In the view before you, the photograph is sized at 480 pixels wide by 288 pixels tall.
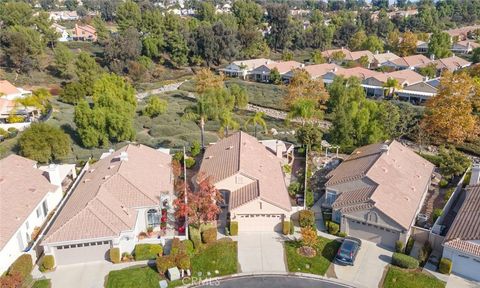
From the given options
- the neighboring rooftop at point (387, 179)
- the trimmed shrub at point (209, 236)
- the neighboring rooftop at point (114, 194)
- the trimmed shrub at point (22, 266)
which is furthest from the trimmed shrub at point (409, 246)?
the trimmed shrub at point (22, 266)

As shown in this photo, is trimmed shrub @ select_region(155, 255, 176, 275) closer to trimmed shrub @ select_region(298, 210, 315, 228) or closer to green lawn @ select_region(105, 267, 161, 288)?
green lawn @ select_region(105, 267, 161, 288)

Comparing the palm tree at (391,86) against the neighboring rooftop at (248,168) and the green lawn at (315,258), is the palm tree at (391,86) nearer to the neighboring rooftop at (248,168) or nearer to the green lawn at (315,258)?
the neighboring rooftop at (248,168)

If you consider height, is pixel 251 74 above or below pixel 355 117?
below

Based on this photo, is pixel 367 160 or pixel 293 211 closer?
pixel 293 211

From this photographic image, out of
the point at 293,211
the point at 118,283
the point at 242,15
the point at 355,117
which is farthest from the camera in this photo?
the point at 242,15

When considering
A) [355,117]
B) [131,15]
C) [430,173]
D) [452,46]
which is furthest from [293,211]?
[452,46]

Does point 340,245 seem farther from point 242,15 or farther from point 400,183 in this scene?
point 242,15

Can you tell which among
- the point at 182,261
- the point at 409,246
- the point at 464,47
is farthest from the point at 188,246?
the point at 464,47

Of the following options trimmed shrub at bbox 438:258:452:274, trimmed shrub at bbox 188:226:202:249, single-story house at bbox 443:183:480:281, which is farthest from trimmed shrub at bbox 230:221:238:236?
single-story house at bbox 443:183:480:281
